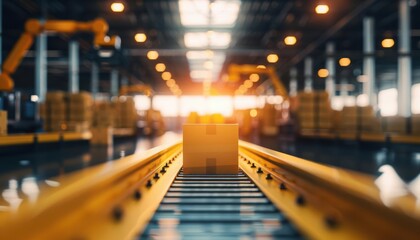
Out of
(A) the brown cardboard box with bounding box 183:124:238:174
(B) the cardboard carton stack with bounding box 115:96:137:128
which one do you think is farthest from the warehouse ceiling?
(A) the brown cardboard box with bounding box 183:124:238:174

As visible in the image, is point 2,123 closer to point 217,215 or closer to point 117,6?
point 117,6

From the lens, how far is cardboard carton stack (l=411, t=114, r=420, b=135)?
1648 centimetres

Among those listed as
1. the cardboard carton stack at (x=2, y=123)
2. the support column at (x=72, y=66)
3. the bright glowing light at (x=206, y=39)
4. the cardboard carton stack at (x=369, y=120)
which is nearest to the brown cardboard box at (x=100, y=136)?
the cardboard carton stack at (x=2, y=123)

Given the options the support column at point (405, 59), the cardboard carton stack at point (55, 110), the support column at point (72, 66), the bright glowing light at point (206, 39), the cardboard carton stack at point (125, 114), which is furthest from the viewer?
the cardboard carton stack at point (125, 114)

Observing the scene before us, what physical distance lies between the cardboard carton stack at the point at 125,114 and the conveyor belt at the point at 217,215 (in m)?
24.1

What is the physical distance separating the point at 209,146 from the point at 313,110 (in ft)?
51.5

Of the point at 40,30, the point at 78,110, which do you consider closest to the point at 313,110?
the point at 78,110

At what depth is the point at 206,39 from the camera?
2638 cm

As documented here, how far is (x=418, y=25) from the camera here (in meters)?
23.8

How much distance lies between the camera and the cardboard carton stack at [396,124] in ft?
58.4

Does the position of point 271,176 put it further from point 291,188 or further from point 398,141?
point 398,141

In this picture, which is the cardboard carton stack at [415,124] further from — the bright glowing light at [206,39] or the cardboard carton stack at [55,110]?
the cardboard carton stack at [55,110]

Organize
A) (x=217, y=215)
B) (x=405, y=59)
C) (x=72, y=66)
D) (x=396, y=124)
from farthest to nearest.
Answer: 1. (x=72, y=66)
2. (x=396, y=124)
3. (x=405, y=59)
4. (x=217, y=215)

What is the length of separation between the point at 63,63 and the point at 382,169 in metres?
26.9
